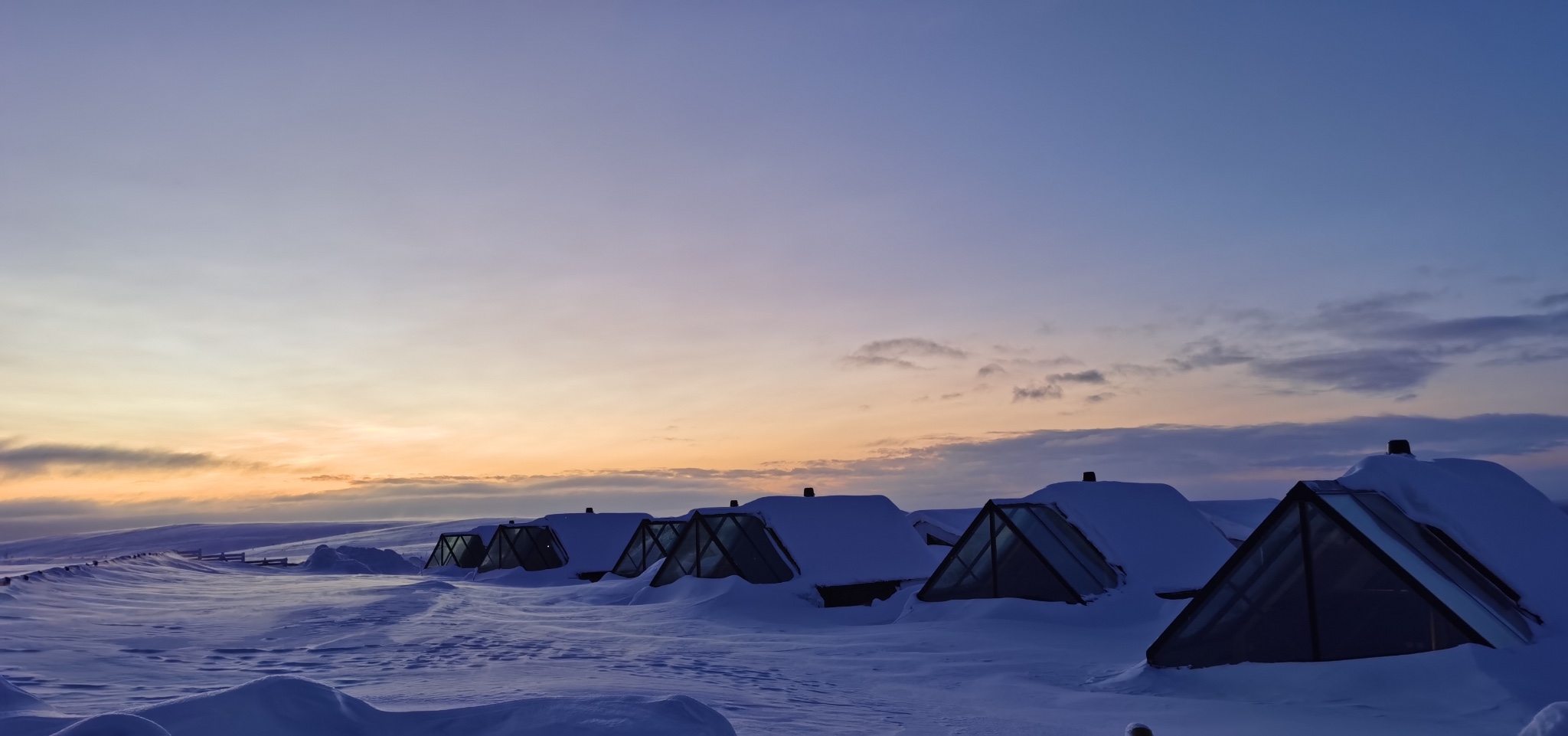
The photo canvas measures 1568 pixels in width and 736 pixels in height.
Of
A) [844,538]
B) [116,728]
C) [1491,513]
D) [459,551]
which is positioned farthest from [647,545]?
[116,728]

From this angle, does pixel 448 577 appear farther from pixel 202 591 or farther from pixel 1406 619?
pixel 1406 619

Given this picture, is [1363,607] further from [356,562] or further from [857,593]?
[356,562]

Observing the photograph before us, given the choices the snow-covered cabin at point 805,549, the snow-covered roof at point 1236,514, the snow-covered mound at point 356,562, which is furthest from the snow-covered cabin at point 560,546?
the snow-covered roof at point 1236,514

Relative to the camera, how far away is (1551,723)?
273 inches

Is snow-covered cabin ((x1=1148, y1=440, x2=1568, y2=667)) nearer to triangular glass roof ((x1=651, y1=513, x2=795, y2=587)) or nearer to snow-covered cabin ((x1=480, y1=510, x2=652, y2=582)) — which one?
triangular glass roof ((x1=651, y1=513, x2=795, y2=587))

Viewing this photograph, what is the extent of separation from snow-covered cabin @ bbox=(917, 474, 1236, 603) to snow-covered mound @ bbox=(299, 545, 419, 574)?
142ft

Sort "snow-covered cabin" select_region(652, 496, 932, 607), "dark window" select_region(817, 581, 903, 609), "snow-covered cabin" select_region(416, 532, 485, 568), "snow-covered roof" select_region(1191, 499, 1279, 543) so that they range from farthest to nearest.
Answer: "snow-covered cabin" select_region(416, 532, 485, 568) < "snow-covered roof" select_region(1191, 499, 1279, 543) < "snow-covered cabin" select_region(652, 496, 932, 607) < "dark window" select_region(817, 581, 903, 609)

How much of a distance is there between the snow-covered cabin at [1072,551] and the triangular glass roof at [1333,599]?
7201 millimetres

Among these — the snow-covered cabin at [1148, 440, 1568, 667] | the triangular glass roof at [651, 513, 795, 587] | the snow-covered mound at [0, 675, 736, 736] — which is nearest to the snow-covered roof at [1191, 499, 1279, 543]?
the snow-covered cabin at [1148, 440, 1568, 667]

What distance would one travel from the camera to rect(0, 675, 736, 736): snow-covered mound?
23.3ft

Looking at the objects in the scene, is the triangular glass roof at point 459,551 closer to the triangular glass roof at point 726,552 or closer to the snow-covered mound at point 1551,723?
the triangular glass roof at point 726,552

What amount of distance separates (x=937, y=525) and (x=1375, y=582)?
2989cm

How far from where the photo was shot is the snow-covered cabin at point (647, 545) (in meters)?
36.6

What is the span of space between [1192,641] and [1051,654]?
3.11 metres
